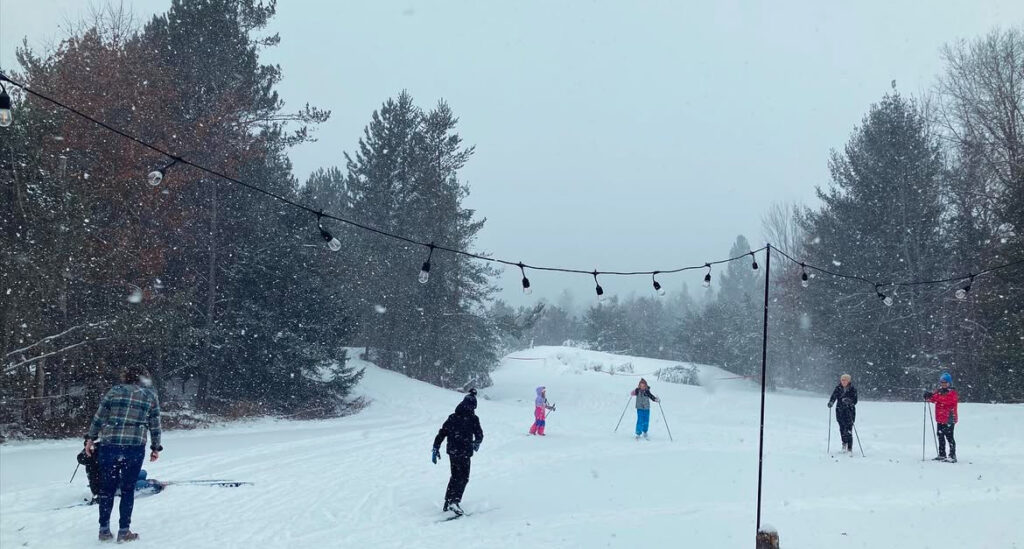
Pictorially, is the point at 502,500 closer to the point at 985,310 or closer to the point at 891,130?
the point at 985,310

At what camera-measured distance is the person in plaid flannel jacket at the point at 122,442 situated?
24.0ft

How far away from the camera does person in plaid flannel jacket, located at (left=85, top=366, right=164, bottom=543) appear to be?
7301 millimetres

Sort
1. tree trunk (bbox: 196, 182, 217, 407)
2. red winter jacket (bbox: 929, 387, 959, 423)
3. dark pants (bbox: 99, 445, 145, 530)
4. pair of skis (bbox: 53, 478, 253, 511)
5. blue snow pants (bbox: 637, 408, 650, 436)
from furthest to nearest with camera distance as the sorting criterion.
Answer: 1. tree trunk (bbox: 196, 182, 217, 407)
2. blue snow pants (bbox: 637, 408, 650, 436)
3. red winter jacket (bbox: 929, 387, 959, 423)
4. pair of skis (bbox: 53, 478, 253, 511)
5. dark pants (bbox: 99, 445, 145, 530)

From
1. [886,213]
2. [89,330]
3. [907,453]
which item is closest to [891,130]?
[886,213]

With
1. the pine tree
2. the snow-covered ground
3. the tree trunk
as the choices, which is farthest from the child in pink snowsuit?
the pine tree

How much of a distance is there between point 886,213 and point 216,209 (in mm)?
28113

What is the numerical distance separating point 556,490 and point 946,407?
8.79m

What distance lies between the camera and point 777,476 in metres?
12.3

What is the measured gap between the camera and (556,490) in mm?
11125

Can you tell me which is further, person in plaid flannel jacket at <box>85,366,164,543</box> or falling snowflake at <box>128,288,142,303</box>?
falling snowflake at <box>128,288,142,303</box>

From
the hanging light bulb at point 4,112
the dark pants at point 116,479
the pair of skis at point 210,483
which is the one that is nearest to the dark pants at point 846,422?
the pair of skis at point 210,483

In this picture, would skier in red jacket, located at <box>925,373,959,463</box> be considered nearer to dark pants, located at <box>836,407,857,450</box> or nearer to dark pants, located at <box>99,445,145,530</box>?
dark pants, located at <box>836,407,857,450</box>

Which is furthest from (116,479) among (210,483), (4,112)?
(4,112)

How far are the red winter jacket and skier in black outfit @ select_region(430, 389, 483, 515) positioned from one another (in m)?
10.3
